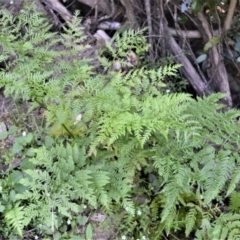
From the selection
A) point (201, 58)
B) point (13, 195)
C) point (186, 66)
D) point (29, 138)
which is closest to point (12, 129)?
point (29, 138)

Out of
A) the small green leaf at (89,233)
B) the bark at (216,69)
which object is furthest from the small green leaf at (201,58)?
the small green leaf at (89,233)

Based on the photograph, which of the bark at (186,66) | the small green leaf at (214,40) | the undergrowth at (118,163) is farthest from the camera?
the bark at (186,66)

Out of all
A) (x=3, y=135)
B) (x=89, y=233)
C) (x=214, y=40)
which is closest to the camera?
(x=89, y=233)

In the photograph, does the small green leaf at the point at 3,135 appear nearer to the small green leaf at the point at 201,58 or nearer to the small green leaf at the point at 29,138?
the small green leaf at the point at 29,138

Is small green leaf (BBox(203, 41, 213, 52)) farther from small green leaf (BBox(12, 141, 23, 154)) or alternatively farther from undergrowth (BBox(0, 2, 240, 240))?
small green leaf (BBox(12, 141, 23, 154))

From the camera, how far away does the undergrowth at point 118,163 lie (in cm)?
189

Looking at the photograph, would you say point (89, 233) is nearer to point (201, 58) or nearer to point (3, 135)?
point (3, 135)

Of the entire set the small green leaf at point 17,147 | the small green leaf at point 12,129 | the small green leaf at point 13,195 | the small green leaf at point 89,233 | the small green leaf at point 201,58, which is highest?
the small green leaf at point 201,58

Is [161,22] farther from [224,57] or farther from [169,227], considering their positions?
[169,227]

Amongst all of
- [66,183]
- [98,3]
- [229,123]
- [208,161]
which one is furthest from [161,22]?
[66,183]

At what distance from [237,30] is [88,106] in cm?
162

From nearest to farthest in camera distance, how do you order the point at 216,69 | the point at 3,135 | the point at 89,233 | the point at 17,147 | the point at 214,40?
1. the point at 89,233
2. the point at 17,147
3. the point at 3,135
4. the point at 214,40
5. the point at 216,69

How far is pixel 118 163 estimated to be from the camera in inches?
80.7

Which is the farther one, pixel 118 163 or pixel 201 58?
pixel 201 58
